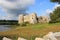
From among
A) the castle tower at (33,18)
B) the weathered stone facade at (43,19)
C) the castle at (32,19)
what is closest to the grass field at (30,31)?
the castle tower at (33,18)

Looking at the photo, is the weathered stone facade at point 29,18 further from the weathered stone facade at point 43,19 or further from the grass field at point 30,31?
the grass field at point 30,31

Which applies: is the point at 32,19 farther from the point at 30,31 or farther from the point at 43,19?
the point at 30,31

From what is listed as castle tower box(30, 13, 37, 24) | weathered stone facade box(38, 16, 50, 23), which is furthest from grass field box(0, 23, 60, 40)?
weathered stone facade box(38, 16, 50, 23)

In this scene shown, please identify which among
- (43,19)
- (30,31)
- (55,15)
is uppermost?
(55,15)

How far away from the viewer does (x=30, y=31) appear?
5.40 m

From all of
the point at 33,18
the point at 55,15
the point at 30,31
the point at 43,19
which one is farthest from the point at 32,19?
the point at 30,31

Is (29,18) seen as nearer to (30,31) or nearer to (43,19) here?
(43,19)

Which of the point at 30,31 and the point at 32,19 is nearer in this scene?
the point at 30,31

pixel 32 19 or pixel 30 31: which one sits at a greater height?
pixel 32 19

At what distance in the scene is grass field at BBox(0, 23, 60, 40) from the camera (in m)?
5.16

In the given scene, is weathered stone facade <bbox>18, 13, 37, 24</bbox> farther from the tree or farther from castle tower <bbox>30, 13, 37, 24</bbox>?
the tree

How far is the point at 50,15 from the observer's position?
6418 mm

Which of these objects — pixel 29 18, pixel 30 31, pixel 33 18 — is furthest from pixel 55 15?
pixel 30 31

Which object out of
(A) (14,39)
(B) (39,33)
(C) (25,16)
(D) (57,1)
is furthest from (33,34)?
(D) (57,1)
